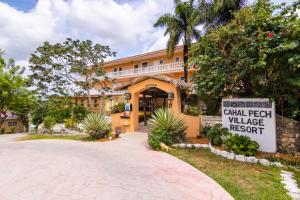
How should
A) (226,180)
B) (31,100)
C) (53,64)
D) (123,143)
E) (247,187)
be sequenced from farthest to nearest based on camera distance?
(31,100)
(53,64)
(123,143)
(226,180)
(247,187)

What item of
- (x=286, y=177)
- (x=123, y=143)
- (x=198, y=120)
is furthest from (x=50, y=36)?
(x=286, y=177)

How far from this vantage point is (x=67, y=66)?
18.5m

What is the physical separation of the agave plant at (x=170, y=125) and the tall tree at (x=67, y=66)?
1153 cm

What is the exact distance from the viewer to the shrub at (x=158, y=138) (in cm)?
848

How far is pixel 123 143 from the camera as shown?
9695 mm

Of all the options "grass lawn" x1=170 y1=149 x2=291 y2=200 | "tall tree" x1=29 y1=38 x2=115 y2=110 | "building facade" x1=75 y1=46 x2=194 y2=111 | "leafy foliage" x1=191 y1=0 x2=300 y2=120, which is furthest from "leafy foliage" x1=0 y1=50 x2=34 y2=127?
"grass lawn" x1=170 y1=149 x2=291 y2=200

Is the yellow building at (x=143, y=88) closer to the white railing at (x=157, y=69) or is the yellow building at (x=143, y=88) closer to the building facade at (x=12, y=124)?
the white railing at (x=157, y=69)

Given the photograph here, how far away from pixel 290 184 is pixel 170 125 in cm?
516

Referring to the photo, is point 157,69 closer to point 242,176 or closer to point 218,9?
point 218,9

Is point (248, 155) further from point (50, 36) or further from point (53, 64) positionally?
point (50, 36)

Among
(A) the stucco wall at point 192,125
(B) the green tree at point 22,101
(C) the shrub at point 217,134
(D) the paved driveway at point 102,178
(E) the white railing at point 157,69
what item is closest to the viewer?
(D) the paved driveway at point 102,178

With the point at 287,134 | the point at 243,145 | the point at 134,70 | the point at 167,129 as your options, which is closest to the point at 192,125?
the point at 167,129

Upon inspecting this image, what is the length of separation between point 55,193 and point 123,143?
18.1ft

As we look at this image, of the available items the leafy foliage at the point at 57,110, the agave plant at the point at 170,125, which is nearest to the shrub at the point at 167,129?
the agave plant at the point at 170,125
